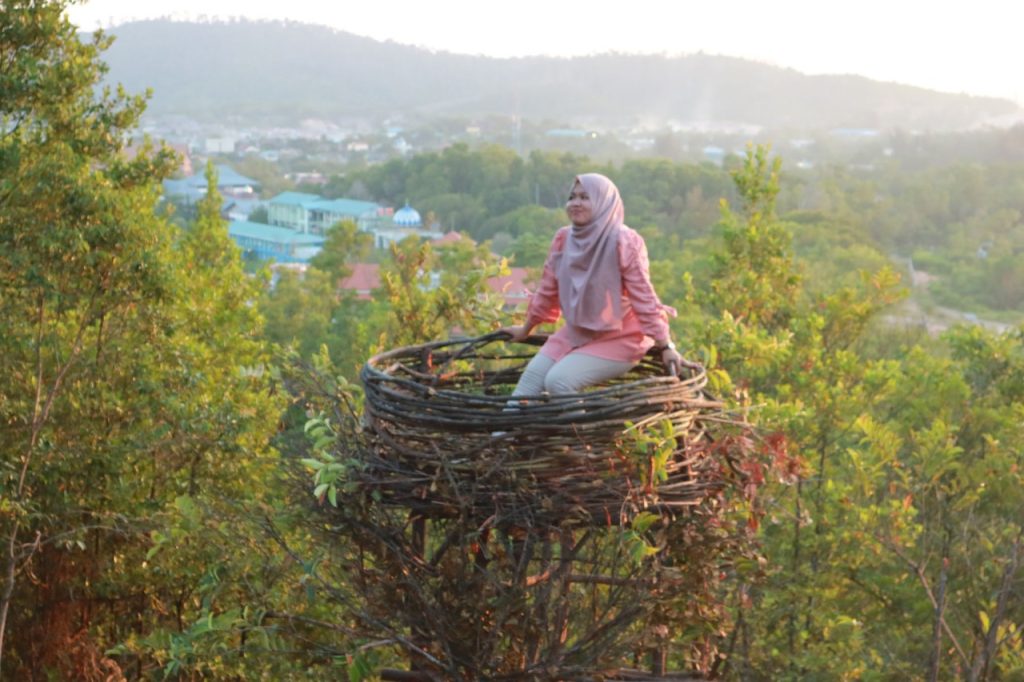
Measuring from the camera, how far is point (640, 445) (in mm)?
4254

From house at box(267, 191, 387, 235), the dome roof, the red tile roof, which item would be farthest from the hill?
the red tile roof

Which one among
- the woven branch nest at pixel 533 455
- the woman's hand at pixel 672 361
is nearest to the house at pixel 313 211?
the woman's hand at pixel 672 361

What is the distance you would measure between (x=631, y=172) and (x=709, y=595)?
5443cm

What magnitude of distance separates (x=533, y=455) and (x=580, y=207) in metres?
1.16

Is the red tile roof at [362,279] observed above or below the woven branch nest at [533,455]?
below

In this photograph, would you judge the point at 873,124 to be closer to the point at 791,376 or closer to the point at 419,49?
the point at 419,49

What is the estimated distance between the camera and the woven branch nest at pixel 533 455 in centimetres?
428

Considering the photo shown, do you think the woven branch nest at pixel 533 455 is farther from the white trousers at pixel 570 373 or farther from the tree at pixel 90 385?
the tree at pixel 90 385

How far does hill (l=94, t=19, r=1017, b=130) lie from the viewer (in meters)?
102

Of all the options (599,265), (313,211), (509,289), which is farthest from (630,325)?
(313,211)

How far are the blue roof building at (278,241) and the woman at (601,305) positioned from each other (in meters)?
65.2

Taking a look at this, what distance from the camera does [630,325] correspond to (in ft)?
16.7

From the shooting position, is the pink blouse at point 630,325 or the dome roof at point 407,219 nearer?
the pink blouse at point 630,325

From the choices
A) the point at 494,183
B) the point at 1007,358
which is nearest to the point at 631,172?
→ the point at 494,183
